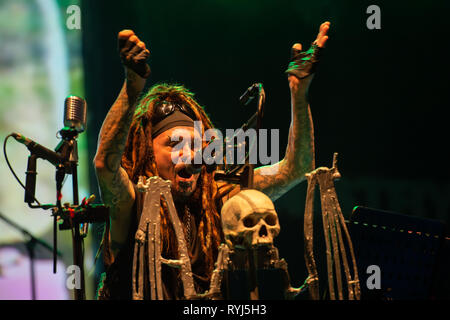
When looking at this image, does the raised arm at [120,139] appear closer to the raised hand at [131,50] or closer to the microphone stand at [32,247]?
the raised hand at [131,50]

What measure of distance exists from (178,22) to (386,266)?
2412 mm

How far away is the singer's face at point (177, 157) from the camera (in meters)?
2.01

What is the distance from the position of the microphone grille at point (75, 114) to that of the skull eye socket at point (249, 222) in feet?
3.09

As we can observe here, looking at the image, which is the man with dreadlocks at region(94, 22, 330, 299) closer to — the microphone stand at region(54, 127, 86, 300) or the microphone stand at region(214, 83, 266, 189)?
the microphone stand at region(54, 127, 86, 300)

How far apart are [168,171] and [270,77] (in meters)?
1.57

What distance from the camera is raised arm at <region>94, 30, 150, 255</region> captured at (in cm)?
149

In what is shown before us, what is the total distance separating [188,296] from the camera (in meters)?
1.41

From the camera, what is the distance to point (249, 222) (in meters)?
1.45

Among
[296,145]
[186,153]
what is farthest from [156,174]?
[296,145]

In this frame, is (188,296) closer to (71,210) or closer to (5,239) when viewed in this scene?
(71,210)
